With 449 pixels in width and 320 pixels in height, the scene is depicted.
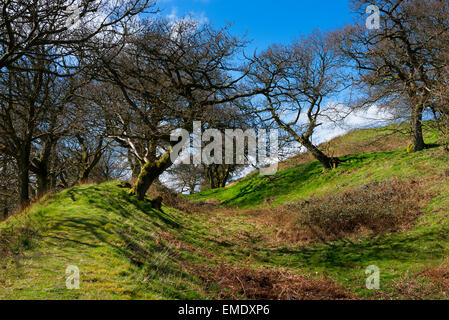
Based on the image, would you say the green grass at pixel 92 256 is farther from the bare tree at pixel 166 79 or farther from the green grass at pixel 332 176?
the green grass at pixel 332 176

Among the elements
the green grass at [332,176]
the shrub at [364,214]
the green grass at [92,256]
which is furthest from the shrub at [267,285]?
the green grass at [332,176]

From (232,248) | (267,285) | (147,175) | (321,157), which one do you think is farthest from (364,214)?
(321,157)

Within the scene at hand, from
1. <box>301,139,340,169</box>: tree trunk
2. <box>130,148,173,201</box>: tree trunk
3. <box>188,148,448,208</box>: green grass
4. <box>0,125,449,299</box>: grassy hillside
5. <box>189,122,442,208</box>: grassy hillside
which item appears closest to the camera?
<box>0,125,449,299</box>: grassy hillside

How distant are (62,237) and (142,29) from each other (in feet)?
18.9

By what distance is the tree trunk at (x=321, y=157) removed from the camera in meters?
20.0

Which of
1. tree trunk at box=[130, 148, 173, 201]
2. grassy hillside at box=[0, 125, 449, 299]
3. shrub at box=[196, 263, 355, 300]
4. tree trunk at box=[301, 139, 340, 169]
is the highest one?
tree trunk at box=[301, 139, 340, 169]

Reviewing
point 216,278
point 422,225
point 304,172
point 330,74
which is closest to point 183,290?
point 216,278

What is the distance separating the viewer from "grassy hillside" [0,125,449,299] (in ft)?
15.5

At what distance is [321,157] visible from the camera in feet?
67.7

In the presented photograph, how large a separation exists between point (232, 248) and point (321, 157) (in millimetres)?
13364

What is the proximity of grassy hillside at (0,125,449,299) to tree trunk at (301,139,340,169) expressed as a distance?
6.27 m

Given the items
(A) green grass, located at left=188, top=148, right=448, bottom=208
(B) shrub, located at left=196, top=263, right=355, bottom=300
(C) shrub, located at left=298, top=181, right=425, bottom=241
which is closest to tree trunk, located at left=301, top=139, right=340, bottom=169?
(A) green grass, located at left=188, top=148, right=448, bottom=208

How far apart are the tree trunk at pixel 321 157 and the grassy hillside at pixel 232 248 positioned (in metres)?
6.27

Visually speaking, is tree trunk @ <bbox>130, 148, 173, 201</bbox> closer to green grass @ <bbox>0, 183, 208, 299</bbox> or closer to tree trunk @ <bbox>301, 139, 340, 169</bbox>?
green grass @ <bbox>0, 183, 208, 299</bbox>
